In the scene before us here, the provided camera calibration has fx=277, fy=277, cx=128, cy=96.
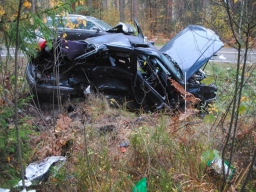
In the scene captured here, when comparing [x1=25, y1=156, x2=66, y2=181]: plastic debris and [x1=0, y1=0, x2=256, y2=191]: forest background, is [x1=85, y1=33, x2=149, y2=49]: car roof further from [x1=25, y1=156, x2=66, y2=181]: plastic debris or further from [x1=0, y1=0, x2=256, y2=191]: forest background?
[x1=25, y1=156, x2=66, y2=181]: plastic debris

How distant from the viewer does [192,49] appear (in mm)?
5797

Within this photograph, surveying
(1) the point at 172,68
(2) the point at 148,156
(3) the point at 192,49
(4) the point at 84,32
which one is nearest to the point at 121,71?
(1) the point at 172,68

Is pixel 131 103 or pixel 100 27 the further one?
pixel 100 27

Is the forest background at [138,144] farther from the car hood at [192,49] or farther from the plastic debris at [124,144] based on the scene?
the car hood at [192,49]

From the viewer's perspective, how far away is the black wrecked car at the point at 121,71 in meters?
5.08

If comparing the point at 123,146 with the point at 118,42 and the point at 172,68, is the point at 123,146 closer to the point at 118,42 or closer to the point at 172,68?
the point at 172,68

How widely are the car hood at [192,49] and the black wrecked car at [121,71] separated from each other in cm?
2

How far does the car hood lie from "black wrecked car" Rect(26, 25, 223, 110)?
19 millimetres

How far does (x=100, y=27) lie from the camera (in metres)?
11.2

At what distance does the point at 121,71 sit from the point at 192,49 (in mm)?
1638

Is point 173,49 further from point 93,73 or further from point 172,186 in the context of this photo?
point 172,186

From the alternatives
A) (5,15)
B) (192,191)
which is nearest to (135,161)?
(192,191)

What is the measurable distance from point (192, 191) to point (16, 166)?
1.80 metres

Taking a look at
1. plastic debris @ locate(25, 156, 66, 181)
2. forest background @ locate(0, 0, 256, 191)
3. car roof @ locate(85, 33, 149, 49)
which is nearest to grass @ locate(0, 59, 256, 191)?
forest background @ locate(0, 0, 256, 191)
